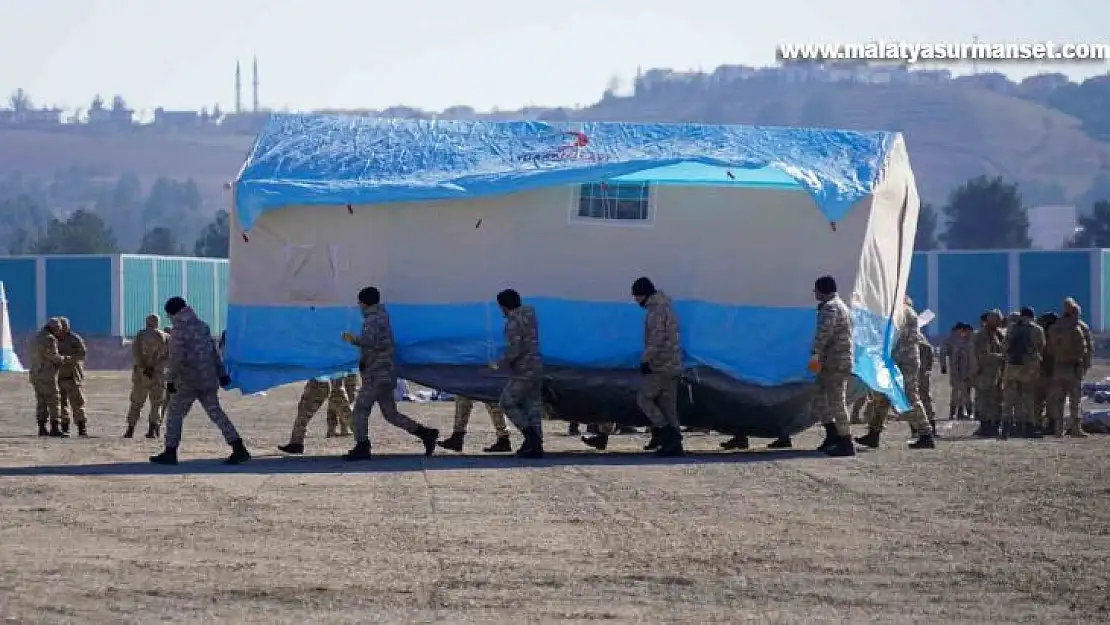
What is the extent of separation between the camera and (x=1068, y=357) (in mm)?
24578

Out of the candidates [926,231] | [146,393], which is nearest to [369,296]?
[146,393]

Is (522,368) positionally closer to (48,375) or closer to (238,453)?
(238,453)

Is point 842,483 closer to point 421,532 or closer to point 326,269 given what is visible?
point 421,532

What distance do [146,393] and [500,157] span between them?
6506 mm

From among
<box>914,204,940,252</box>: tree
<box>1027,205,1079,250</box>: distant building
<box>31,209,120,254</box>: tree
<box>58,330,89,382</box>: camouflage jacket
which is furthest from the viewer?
<box>914,204,940,252</box>: tree

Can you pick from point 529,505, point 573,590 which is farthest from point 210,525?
point 573,590

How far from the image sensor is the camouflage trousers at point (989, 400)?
85.1 feet

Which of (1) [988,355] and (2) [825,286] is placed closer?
(2) [825,286]

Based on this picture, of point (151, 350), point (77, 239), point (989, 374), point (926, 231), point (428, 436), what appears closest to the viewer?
point (428, 436)

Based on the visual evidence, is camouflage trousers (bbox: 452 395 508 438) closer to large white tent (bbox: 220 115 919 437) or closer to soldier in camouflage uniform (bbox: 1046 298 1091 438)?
large white tent (bbox: 220 115 919 437)

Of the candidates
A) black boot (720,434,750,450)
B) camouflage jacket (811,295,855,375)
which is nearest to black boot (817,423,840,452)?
camouflage jacket (811,295,855,375)

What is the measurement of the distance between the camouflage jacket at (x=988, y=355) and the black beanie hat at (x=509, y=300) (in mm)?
8907

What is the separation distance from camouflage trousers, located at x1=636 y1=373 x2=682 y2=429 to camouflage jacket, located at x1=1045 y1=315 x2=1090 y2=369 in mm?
7016

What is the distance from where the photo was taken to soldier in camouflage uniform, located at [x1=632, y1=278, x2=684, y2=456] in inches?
771
